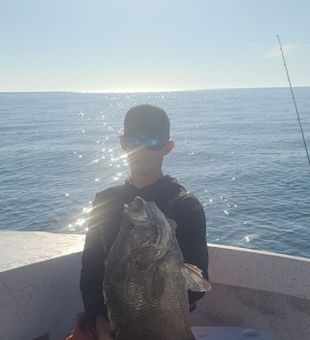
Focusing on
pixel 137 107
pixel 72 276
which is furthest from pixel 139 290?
pixel 72 276

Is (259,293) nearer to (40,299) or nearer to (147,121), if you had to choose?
(40,299)

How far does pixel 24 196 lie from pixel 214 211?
10.4 meters

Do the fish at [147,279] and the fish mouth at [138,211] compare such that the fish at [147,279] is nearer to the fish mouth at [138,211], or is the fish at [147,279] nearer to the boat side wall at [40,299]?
the fish mouth at [138,211]

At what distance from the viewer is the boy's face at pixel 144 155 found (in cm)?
326

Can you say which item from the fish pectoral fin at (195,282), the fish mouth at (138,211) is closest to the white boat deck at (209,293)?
the fish pectoral fin at (195,282)

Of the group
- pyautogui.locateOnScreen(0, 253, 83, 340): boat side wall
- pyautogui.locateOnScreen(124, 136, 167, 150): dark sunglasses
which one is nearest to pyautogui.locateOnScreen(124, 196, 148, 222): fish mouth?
pyautogui.locateOnScreen(124, 136, 167, 150): dark sunglasses

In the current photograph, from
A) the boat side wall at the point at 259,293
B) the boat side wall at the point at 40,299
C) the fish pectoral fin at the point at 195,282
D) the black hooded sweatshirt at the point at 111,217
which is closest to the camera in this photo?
the fish pectoral fin at the point at 195,282

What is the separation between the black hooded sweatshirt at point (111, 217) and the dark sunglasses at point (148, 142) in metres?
0.29

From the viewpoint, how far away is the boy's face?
3.26m

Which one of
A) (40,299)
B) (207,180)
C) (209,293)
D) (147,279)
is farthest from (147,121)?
(207,180)

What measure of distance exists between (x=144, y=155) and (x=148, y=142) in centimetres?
12

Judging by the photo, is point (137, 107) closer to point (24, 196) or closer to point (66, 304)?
point (66, 304)

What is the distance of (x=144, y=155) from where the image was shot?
10.8ft

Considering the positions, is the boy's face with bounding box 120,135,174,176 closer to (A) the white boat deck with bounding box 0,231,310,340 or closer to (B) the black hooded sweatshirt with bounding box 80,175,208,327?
(B) the black hooded sweatshirt with bounding box 80,175,208,327
